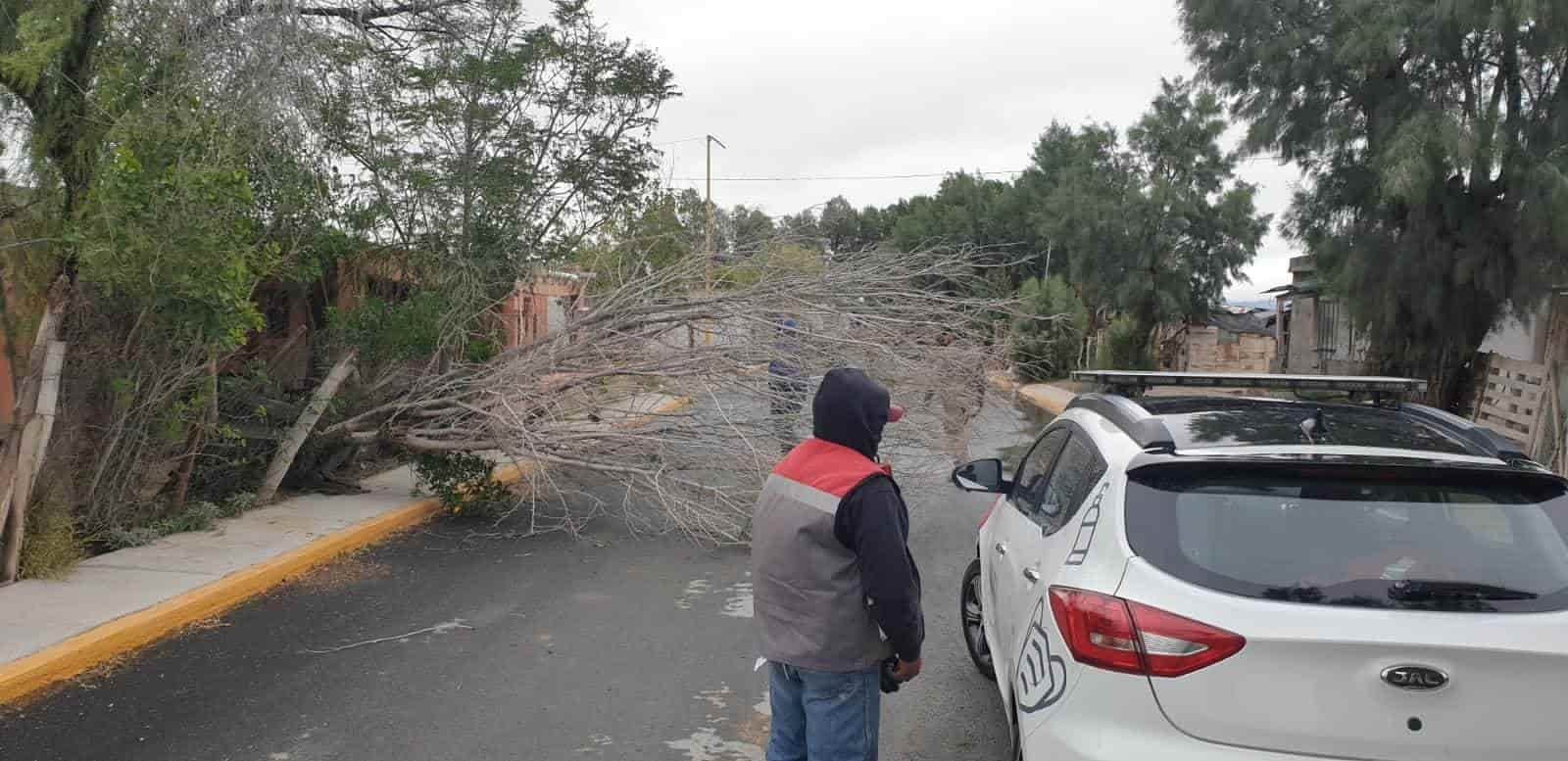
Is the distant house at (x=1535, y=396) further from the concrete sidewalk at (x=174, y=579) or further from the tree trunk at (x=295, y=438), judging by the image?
the tree trunk at (x=295, y=438)

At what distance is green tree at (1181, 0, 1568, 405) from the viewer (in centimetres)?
1257

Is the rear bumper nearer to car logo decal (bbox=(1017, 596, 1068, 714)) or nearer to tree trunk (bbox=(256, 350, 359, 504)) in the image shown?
car logo decal (bbox=(1017, 596, 1068, 714))

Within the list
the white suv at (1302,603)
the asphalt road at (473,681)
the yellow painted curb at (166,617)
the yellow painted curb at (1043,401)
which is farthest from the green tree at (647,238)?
the yellow painted curb at (1043,401)

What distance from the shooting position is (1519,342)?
54.8 ft

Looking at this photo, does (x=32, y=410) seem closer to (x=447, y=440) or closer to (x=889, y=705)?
(x=447, y=440)

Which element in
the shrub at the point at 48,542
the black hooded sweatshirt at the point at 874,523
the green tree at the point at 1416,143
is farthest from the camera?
the green tree at the point at 1416,143

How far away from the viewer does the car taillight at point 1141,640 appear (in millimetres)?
2936

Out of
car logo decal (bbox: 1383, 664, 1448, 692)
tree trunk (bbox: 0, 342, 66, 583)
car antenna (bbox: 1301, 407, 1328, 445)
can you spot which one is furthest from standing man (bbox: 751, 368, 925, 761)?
tree trunk (bbox: 0, 342, 66, 583)

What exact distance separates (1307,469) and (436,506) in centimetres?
896

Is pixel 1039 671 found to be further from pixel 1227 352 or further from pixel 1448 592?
A: pixel 1227 352

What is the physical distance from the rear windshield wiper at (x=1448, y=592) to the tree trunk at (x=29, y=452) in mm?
7404

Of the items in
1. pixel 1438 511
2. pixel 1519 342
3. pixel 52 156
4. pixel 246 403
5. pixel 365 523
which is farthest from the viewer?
pixel 1519 342

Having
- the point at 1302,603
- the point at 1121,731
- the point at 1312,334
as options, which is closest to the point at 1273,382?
the point at 1302,603

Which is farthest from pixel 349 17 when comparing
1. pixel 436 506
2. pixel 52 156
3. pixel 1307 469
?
pixel 1307 469
